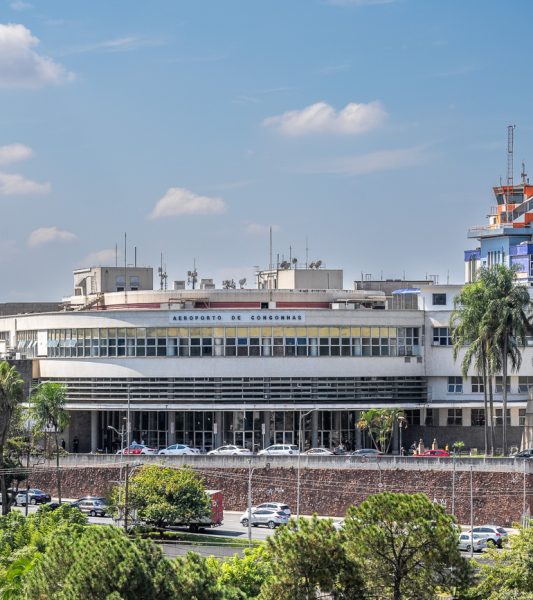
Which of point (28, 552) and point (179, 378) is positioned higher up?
point (179, 378)

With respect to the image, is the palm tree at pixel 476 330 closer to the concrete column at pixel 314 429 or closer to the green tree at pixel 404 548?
the concrete column at pixel 314 429

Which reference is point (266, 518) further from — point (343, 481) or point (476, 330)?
point (476, 330)

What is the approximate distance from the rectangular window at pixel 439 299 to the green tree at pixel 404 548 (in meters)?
67.1

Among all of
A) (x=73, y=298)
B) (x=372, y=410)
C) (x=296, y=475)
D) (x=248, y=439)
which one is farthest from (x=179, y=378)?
(x=73, y=298)

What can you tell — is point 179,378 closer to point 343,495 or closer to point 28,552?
point 343,495

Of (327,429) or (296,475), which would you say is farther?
(327,429)

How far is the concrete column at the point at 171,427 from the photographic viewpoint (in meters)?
123

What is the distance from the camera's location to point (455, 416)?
121875 mm

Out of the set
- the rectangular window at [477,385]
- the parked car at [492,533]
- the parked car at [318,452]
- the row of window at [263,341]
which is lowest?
the parked car at [492,533]

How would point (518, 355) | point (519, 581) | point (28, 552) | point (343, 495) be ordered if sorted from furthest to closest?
point (518, 355) < point (343, 495) < point (28, 552) < point (519, 581)

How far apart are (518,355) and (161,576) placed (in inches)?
2246

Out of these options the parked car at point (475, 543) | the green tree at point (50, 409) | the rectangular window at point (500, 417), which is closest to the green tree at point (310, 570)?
the parked car at point (475, 543)

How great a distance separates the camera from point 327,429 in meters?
123

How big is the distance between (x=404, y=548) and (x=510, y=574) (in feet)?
27.3
